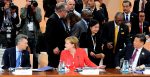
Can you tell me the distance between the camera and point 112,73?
637cm

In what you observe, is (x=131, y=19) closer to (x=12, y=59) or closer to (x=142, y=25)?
(x=142, y=25)

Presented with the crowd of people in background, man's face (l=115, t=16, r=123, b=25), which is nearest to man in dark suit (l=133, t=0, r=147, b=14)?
the crowd of people in background

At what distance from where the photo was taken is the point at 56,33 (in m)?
8.06

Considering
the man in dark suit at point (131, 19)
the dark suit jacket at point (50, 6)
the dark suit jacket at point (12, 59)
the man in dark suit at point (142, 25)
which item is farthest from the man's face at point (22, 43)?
the man in dark suit at point (142, 25)

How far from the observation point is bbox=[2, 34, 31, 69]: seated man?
7.17 meters

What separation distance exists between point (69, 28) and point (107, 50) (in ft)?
2.93

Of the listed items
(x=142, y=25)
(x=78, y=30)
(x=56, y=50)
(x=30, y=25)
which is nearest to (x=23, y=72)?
(x=56, y=50)

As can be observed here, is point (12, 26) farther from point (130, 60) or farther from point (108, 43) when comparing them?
point (130, 60)

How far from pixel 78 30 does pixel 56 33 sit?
1.54ft

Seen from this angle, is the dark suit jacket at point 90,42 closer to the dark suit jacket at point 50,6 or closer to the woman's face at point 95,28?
the woman's face at point 95,28

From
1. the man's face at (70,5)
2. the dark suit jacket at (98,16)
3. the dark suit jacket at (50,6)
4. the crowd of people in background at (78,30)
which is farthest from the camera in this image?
the dark suit jacket at (50,6)

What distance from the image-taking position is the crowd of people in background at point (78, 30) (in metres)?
7.96

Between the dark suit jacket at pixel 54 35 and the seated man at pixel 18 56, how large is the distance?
2.61 ft

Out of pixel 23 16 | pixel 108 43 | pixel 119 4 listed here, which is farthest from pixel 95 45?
pixel 119 4
